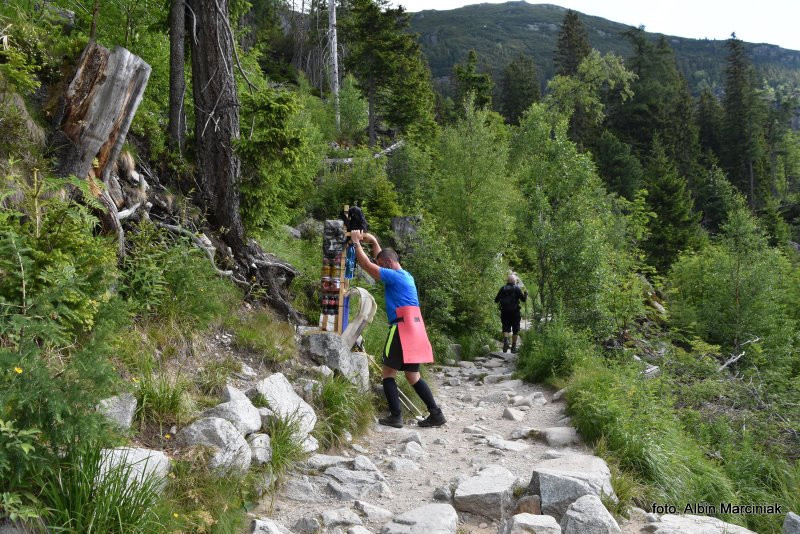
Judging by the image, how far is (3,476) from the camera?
276cm

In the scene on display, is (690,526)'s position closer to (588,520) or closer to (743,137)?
(588,520)

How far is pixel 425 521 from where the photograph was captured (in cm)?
434

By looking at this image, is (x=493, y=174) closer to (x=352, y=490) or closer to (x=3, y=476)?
(x=352, y=490)

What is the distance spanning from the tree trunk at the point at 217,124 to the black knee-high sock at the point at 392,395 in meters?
2.40

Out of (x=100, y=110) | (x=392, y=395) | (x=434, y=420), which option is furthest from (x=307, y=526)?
(x=100, y=110)

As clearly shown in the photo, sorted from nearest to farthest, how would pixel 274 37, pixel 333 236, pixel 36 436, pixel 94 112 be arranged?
pixel 36 436
pixel 94 112
pixel 333 236
pixel 274 37

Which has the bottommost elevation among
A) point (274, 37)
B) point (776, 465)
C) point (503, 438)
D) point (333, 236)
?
point (776, 465)

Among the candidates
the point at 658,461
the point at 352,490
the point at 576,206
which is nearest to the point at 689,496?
the point at 658,461

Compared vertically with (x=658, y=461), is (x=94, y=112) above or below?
above

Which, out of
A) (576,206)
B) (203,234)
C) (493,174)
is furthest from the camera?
(493,174)

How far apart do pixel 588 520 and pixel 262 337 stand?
397cm

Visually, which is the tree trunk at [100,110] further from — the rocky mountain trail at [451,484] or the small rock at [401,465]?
the small rock at [401,465]

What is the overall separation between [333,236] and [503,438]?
3407 millimetres

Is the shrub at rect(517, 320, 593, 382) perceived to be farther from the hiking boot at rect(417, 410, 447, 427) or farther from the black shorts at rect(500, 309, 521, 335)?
the hiking boot at rect(417, 410, 447, 427)
